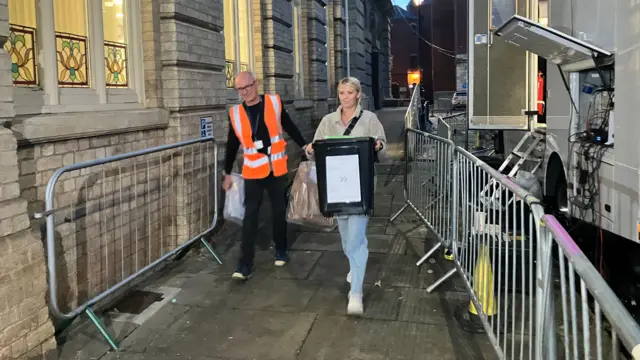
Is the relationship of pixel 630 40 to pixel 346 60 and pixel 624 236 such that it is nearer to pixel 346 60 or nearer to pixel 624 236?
pixel 624 236

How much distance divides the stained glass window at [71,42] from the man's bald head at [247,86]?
4.53ft

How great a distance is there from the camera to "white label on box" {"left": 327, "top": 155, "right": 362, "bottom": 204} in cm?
449

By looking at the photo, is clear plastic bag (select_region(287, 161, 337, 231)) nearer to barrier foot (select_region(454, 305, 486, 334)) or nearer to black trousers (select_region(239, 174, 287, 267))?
black trousers (select_region(239, 174, 287, 267))

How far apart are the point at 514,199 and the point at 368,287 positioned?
7.51ft

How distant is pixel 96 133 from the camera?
5.02 m

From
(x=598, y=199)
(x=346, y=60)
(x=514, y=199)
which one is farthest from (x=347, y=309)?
(x=346, y=60)

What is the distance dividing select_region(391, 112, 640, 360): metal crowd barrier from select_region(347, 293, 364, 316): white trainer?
77 cm

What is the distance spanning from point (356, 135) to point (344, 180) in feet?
1.36

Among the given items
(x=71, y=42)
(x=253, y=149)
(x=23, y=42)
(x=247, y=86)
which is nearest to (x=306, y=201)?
(x=253, y=149)

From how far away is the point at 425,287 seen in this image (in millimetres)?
5227

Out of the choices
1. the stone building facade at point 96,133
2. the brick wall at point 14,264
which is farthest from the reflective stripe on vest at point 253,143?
the brick wall at point 14,264

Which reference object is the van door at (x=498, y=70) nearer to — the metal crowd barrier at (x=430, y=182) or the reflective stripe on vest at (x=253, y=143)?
the metal crowd barrier at (x=430, y=182)

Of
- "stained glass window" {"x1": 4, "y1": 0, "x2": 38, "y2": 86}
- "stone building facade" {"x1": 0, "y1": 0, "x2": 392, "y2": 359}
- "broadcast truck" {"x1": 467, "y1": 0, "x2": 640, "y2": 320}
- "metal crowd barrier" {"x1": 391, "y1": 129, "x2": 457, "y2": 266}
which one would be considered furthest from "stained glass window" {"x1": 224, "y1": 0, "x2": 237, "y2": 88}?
"stained glass window" {"x1": 4, "y1": 0, "x2": 38, "y2": 86}

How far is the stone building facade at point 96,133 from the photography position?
3.78 meters
